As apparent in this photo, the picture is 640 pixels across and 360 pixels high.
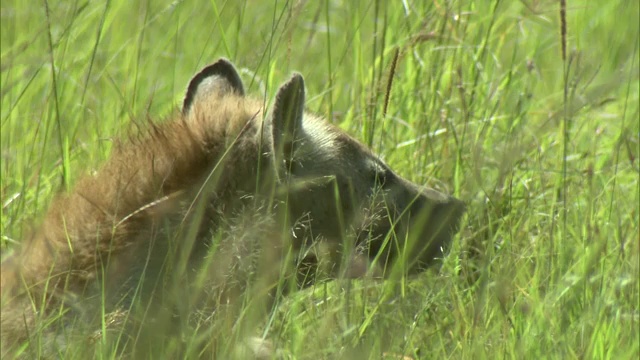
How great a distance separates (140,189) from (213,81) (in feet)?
2.64

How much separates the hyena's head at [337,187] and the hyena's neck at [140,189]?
4.7 inches

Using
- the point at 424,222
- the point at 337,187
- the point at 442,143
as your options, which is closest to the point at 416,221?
the point at 424,222

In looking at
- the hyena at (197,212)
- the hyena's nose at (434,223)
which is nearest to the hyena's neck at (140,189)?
the hyena at (197,212)

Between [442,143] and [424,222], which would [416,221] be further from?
[442,143]

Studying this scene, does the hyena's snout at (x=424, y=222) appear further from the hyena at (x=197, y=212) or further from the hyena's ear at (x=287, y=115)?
the hyena's ear at (x=287, y=115)

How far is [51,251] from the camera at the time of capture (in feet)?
10.3

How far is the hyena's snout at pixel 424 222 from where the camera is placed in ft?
13.1

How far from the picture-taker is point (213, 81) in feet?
13.5

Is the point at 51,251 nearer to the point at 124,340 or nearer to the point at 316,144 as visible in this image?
the point at 124,340

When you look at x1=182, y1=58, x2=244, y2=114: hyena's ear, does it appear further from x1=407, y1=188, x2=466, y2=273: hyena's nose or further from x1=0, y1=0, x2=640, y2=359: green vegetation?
x1=407, y1=188, x2=466, y2=273: hyena's nose

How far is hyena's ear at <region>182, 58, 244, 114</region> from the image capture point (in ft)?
13.3

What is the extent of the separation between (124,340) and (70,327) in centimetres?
15

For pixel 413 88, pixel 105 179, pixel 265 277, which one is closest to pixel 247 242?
pixel 265 277

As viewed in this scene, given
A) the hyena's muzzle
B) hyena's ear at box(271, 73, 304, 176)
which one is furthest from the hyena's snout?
hyena's ear at box(271, 73, 304, 176)
